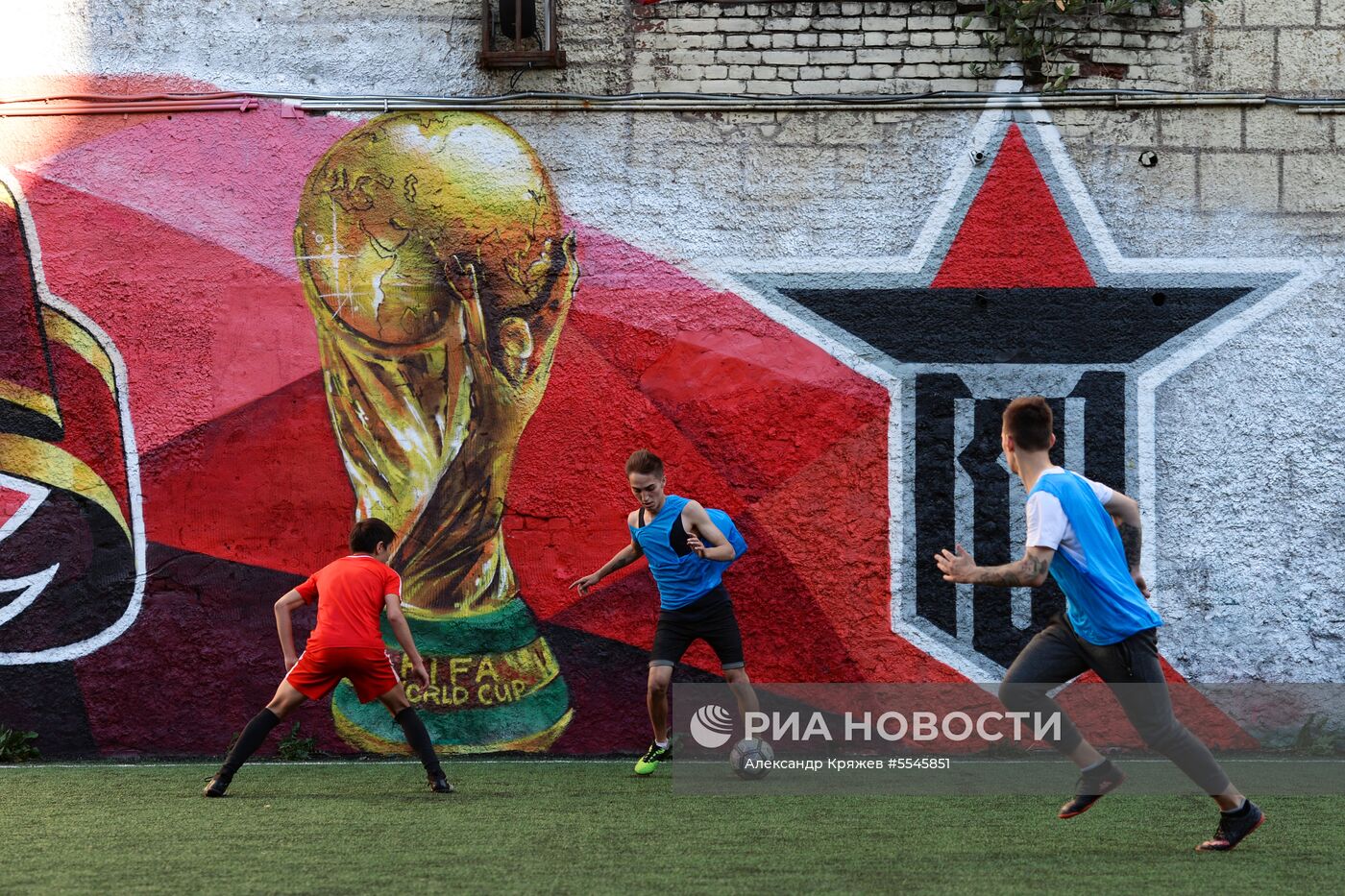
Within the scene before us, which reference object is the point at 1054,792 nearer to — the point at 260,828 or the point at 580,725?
the point at 580,725

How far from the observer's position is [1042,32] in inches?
341

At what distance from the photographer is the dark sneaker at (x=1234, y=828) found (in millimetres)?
5305

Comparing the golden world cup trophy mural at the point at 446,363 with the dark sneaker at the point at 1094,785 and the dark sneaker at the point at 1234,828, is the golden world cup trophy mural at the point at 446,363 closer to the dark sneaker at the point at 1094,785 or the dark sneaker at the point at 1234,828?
the dark sneaker at the point at 1094,785

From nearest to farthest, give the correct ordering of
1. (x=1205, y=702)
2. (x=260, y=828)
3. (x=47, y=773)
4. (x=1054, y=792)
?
(x=260, y=828)
(x=1054, y=792)
(x=47, y=773)
(x=1205, y=702)

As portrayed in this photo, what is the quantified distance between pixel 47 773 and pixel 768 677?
4208 millimetres

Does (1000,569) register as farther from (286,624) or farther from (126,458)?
(126,458)

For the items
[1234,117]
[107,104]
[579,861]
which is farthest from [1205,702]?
[107,104]

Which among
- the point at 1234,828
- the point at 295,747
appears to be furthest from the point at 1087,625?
the point at 295,747

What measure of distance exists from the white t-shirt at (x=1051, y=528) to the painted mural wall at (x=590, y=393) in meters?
3.17

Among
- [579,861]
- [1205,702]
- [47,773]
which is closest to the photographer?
[579,861]

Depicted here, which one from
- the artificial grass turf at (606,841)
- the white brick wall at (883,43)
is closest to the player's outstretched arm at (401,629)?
the artificial grass turf at (606,841)

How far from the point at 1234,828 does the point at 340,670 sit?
4221 millimetres

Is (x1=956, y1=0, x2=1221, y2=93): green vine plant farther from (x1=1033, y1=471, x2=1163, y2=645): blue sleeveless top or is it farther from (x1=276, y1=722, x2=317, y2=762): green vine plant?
(x1=276, y1=722, x2=317, y2=762): green vine plant

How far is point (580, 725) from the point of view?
862 cm
